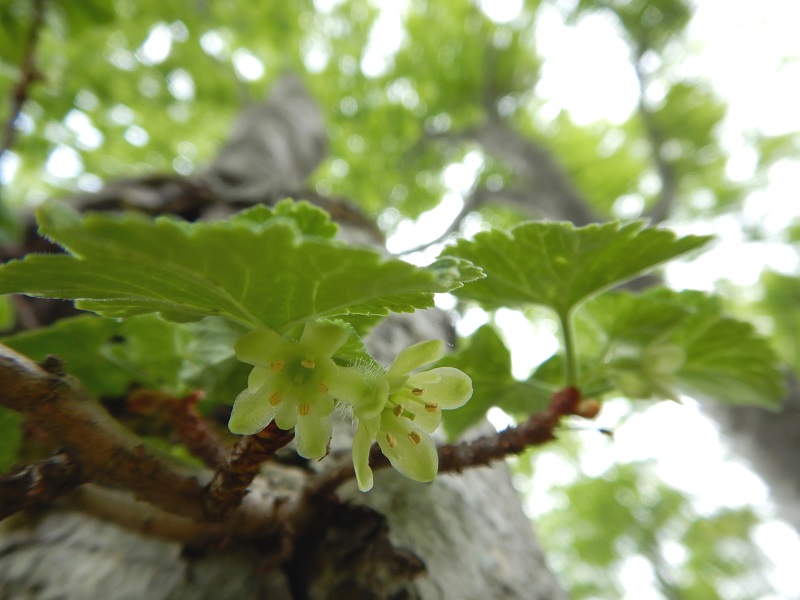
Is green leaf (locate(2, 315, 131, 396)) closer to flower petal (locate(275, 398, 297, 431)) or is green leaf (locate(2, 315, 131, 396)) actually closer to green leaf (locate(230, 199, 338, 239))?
green leaf (locate(230, 199, 338, 239))

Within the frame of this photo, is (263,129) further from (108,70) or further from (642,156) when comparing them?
(642,156)

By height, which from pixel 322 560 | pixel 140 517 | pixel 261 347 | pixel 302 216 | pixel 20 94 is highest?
pixel 20 94

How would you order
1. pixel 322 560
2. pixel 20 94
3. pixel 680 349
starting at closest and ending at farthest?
pixel 322 560 → pixel 680 349 → pixel 20 94

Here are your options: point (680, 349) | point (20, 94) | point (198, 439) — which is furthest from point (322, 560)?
point (20, 94)

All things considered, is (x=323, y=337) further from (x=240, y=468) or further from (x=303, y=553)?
(x=303, y=553)

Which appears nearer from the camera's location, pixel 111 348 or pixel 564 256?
pixel 564 256

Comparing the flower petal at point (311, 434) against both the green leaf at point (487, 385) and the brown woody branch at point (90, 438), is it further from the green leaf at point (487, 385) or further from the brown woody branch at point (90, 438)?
the green leaf at point (487, 385)

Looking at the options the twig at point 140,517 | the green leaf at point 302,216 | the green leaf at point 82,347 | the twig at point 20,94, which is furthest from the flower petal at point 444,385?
the twig at point 20,94

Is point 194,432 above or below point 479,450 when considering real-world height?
above
